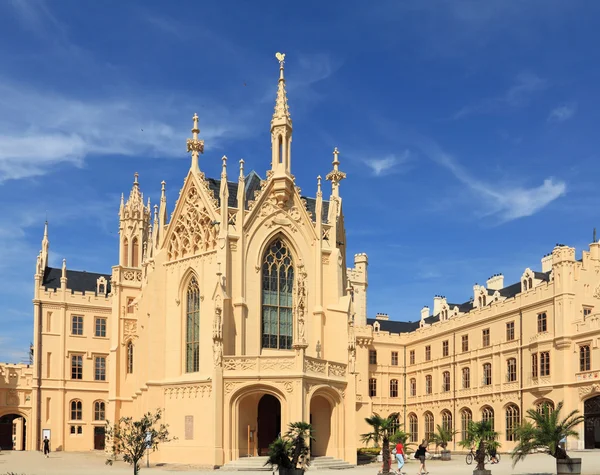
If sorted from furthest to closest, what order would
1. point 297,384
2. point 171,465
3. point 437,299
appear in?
1. point 437,299
2. point 171,465
3. point 297,384

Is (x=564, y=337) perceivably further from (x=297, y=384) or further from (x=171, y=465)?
(x=171, y=465)

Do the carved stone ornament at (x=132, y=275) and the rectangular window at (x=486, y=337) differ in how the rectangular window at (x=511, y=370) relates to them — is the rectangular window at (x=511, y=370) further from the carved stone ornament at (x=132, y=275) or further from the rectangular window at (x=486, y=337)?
the carved stone ornament at (x=132, y=275)

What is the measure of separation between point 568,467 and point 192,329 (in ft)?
74.0

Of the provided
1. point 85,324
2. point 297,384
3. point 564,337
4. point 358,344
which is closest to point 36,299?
point 85,324

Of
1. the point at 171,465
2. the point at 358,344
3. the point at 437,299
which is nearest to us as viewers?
the point at 171,465

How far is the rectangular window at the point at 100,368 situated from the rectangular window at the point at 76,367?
4.24 feet

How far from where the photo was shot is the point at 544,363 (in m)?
57.1

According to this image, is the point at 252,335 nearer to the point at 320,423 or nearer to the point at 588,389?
the point at 320,423

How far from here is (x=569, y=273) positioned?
55.2m

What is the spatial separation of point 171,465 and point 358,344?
33729mm

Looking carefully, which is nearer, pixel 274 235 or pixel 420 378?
pixel 274 235

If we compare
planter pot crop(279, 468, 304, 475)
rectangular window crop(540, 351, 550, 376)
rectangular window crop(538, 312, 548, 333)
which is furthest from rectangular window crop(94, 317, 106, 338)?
planter pot crop(279, 468, 304, 475)

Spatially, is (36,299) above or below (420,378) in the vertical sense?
above

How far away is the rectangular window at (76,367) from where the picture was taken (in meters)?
67.0
